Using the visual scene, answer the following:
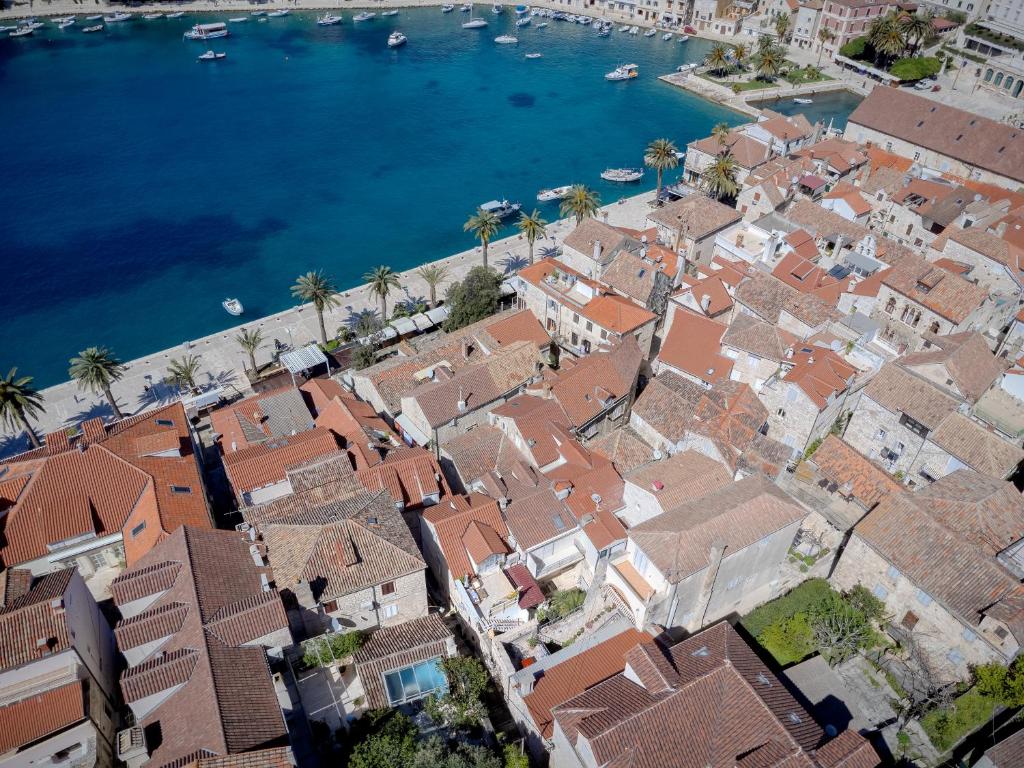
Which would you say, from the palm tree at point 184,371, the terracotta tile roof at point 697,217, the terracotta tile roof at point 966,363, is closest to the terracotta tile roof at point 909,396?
the terracotta tile roof at point 966,363

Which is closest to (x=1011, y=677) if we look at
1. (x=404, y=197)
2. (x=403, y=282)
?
(x=403, y=282)

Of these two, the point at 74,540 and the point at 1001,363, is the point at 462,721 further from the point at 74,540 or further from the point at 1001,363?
the point at 1001,363

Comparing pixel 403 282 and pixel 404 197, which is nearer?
pixel 403 282

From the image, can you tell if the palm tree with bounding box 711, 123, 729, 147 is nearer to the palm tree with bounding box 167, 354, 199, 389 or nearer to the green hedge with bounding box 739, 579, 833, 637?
the green hedge with bounding box 739, 579, 833, 637

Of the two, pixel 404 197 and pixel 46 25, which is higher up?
pixel 46 25

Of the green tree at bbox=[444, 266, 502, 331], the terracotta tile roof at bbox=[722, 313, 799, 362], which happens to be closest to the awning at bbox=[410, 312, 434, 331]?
the green tree at bbox=[444, 266, 502, 331]
